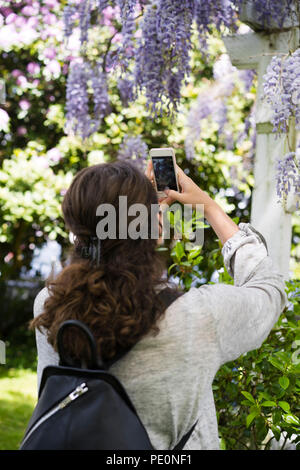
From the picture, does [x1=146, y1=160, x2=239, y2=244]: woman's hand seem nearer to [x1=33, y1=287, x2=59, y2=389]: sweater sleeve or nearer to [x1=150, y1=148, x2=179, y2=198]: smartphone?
[x1=150, y1=148, x2=179, y2=198]: smartphone

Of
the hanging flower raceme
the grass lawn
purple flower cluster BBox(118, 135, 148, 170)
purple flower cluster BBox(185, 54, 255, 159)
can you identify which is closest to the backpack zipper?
the hanging flower raceme

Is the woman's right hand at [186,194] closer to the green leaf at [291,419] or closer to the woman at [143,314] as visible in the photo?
the woman at [143,314]

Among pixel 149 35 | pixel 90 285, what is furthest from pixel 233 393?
pixel 149 35

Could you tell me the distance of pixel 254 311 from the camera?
3.62 feet

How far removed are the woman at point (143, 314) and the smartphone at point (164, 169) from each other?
1.06 feet

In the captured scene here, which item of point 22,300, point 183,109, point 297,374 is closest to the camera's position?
point 297,374

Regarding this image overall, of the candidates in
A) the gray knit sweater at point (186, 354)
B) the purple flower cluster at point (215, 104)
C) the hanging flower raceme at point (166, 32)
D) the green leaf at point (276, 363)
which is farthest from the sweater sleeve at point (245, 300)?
the purple flower cluster at point (215, 104)

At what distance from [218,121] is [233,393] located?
2.98 metres

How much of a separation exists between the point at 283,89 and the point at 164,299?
150 cm

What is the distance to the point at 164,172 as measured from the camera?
1437 millimetres

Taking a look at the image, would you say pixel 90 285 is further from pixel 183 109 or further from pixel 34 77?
pixel 34 77

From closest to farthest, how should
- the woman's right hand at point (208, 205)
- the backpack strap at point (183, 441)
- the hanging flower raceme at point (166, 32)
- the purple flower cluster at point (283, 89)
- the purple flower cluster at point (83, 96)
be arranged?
1. the backpack strap at point (183, 441)
2. the woman's right hand at point (208, 205)
3. the purple flower cluster at point (283, 89)
4. the hanging flower raceme at point (166, 32)
5. the purple flower cluster at point (83, 96)

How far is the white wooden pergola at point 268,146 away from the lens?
2.71 metres

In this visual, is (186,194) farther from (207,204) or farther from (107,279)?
(107,279)
